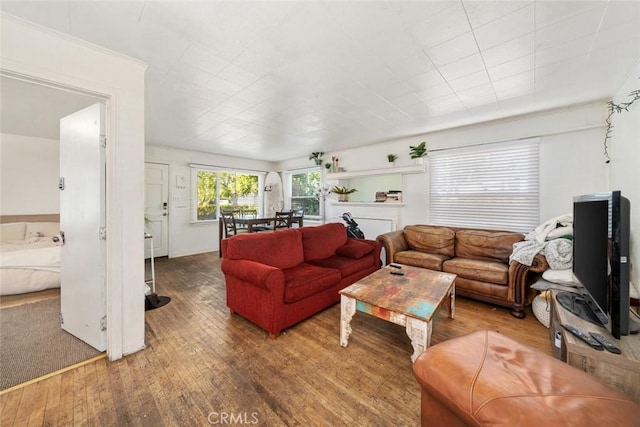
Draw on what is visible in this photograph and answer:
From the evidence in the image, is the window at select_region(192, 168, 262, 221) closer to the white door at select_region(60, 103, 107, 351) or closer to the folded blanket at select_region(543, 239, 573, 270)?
the white door at select_region(60, 103, 107, 351)

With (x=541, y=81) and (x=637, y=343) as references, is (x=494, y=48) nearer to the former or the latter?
(x=541, y=81)

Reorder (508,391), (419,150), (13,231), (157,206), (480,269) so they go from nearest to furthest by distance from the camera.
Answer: (508,391)
(480,269)
(13,231)
(419,150)
(157,206)

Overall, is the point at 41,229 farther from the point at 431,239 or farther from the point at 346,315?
the point at 431,239

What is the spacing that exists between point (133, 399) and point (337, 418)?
125 centimetres

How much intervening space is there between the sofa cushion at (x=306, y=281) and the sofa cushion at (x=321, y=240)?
1.19ft

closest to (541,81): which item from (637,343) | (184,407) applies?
(637,343)

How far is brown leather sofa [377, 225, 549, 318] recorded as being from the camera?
255cm

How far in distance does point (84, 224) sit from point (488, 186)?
15.6 feet

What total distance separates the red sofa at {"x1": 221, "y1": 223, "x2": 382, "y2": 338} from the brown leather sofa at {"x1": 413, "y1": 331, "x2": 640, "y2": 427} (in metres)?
1.28

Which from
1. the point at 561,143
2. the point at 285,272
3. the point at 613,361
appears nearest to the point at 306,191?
the point at 285,272

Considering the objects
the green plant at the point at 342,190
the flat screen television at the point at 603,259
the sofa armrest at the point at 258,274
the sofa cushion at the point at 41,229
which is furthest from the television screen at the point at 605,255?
the sofa cushion at the point at 41,229

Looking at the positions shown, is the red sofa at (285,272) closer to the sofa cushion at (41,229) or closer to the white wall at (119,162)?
the white wall at (119,162)

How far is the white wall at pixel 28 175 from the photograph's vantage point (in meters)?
3.74

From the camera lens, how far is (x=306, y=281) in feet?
7.52
